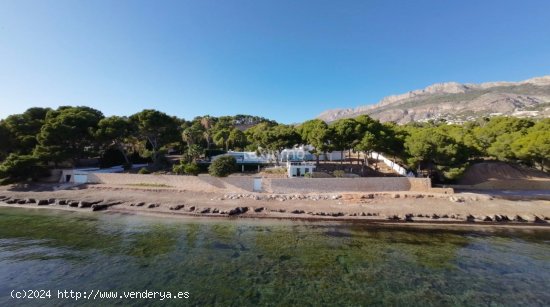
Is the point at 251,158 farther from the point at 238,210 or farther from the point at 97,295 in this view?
the point at 97,295

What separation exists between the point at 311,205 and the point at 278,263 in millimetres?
10847

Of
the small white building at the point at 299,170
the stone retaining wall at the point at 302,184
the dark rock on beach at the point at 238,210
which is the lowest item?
the dark rock on beach at the point at 238,210

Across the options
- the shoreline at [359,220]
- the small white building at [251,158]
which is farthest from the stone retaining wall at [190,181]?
the small white building at [251,158]

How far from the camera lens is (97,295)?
1148 centimetres

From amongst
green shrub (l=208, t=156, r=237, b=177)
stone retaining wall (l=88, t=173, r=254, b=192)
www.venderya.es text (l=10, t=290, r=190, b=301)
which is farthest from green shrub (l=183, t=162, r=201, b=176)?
www.venderya.es text (l=10, t=290, r=190, b=301)

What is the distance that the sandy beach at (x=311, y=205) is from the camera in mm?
21406

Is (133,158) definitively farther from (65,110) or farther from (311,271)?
(311,271)

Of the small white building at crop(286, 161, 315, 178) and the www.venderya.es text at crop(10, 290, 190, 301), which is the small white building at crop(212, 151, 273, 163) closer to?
the small white building at crop(286, 161, 315, 178)

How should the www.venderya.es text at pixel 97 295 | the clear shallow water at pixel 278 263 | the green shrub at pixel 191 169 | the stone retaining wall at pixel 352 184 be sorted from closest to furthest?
the www.venderya.es text at pixel 97 295
the clear shallow water at pixel 278 263
the stone retaining wall at pixel 352 184
the green shrub at pixel 191 169

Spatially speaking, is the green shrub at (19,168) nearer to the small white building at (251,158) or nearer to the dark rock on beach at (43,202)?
the dark rock on beach at (43,202)

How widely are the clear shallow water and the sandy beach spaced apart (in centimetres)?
197

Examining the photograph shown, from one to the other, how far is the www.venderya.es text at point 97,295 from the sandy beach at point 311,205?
11.2 meters

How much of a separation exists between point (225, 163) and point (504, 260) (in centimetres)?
2538

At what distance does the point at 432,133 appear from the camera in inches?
1112
